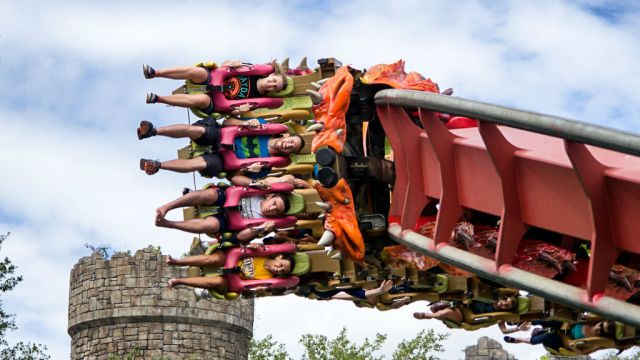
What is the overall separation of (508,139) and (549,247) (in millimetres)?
829

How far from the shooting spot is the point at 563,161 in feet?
31.3

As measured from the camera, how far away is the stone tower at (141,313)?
2355 centimetres

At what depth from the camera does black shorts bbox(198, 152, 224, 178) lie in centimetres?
1423

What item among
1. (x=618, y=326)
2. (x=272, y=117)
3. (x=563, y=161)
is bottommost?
(x=618, y=326)

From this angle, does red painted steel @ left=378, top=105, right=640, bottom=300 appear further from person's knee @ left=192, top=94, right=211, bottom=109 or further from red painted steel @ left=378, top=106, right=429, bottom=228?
person's knee @ left=192, top=94, right=211, bottom=109

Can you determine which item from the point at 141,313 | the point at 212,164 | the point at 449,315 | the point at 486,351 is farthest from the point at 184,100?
the point at 486,351

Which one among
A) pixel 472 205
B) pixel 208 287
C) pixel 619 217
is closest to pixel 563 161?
pixel 619 217

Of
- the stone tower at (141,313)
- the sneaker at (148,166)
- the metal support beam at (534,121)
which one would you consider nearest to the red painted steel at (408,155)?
the metal support beam at (534,121)

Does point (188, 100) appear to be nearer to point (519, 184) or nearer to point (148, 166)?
point (148, 166)

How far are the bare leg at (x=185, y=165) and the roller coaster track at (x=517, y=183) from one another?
256cm

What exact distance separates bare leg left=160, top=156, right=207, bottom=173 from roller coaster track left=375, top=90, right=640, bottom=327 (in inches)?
101

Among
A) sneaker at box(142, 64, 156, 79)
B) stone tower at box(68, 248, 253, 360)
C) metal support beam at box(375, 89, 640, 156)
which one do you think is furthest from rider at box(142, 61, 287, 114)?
stone tower at box(68, 248, 253, 360)

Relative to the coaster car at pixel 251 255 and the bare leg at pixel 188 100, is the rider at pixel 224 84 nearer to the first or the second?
the bare leg at pixel 188 100

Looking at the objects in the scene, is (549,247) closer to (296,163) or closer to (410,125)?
(410,125)
